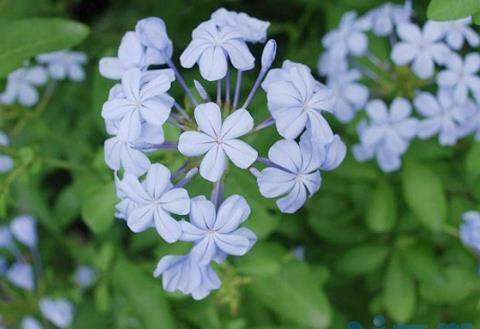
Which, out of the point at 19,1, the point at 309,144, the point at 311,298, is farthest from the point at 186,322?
the point at 19,1

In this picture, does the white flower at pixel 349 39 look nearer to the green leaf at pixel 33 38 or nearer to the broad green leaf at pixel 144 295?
the green leaf at pixel 33 38

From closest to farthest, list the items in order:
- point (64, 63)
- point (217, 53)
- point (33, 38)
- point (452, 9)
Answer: point (217, 53) < point (452, 9) < point (33, 38) < point (64, 63)

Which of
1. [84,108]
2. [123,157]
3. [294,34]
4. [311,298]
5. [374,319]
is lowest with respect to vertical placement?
[374,319]

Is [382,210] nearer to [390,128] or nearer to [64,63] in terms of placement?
[390,128]

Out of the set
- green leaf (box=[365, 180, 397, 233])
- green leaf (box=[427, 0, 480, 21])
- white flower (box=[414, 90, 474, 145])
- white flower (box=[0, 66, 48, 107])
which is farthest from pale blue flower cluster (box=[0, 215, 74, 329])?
green leaf (box=[427, 0, 480, 21])

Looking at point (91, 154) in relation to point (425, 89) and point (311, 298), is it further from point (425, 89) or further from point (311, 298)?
point (425, 89)

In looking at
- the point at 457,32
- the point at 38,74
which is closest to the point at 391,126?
the point at 457,32

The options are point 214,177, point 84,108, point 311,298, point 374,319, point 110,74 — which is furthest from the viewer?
point 84,108

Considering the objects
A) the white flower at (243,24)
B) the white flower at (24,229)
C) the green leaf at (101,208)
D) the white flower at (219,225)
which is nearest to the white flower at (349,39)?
the white flower at (243,24)

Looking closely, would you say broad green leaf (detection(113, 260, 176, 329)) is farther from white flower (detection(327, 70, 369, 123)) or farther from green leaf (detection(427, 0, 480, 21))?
green leaf (detection(427, 0, 480, 21))
